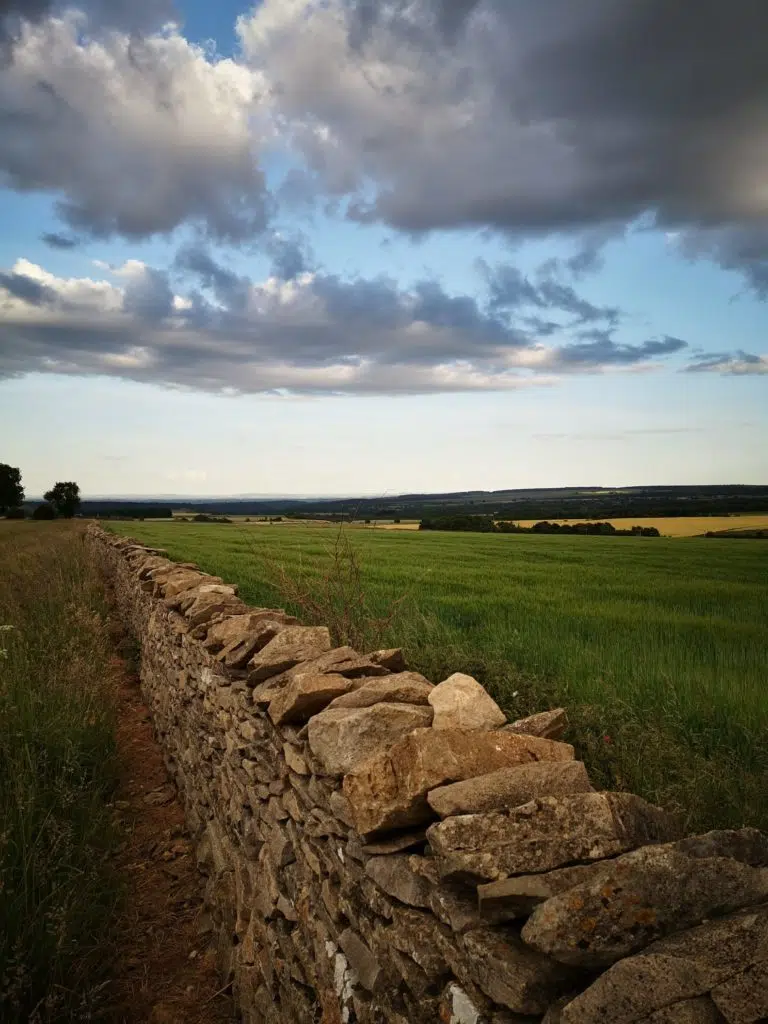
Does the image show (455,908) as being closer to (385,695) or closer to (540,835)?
(540,835)

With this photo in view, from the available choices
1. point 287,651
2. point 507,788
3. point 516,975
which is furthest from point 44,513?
point 516,975

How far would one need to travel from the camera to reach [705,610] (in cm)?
1040

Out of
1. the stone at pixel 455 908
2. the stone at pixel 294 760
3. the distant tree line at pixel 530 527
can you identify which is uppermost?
the stone at pixel 455 908

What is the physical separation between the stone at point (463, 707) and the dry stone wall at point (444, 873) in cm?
1

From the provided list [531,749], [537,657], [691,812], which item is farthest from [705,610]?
[531,749]

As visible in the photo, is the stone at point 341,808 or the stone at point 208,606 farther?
the stone at point 208,606

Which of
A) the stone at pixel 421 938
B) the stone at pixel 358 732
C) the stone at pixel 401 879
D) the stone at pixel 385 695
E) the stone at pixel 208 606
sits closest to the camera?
the stone at pixel 421 938

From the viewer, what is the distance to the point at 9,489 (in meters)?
93.8

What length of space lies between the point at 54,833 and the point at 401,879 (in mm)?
3587

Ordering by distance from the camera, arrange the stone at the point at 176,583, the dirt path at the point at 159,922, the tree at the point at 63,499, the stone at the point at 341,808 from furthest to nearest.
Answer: the tree at the point at 63,499 < the stone at the point at 176,583 < the dirt path at the point at 159,922 < the stone at the point at 341,808

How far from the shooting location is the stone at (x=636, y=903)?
1.92m

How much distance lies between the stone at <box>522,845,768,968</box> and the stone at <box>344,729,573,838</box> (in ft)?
2.67

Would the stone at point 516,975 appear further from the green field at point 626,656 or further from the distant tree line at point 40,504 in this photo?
the distant tree line at point 40,504

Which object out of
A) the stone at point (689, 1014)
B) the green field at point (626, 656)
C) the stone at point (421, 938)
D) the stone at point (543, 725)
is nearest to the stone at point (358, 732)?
the stone at point (543, 725)
